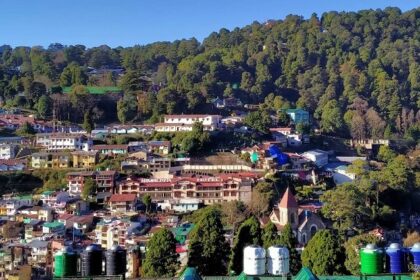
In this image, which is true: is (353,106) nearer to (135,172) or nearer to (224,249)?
(135,172)

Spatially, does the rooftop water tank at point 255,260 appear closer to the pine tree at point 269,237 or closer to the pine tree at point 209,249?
the pine tree at point 209,249

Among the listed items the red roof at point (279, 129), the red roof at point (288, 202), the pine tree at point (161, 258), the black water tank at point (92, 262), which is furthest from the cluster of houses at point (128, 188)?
the black water tank at point (92, 262)

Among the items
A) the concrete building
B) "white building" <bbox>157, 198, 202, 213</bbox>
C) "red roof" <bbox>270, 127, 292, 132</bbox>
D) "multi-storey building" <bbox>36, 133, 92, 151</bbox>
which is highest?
the concrete building

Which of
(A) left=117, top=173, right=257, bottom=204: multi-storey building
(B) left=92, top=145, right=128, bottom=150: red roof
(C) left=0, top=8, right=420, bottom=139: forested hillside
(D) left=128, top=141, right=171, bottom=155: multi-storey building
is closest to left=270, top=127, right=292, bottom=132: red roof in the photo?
(C) left=0, top=8, right=420, bottom=139: forested hillside

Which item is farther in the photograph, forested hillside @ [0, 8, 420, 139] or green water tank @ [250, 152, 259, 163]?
forested hillside @ [0, 8, 420, 139]

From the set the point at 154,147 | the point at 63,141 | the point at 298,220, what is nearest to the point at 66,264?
the point at 298,220

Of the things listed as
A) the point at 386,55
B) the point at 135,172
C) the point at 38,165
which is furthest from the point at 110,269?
the point at 386,55

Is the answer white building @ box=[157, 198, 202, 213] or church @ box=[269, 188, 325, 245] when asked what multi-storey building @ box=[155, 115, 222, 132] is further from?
church @ box=[269, 188, 325, 245]
